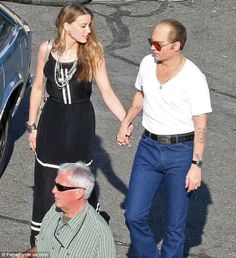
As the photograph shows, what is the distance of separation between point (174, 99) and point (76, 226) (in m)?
1.75

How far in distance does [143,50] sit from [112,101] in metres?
6.23

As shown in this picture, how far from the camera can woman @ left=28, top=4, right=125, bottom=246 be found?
7523mm

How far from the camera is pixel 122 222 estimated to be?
8844 mm

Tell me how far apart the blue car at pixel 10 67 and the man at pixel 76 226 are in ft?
11.0

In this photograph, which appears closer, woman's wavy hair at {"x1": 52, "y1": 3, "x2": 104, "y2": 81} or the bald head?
the bald head

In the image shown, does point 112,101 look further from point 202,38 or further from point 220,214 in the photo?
point 202,38

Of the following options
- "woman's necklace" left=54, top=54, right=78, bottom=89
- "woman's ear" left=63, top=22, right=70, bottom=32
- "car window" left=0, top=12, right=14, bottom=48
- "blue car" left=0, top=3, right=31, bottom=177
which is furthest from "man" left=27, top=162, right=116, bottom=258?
"car window" left=0, top=12, right=14, bottom=48

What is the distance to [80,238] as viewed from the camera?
576 cm

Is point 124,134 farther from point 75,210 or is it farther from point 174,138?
point 75,210

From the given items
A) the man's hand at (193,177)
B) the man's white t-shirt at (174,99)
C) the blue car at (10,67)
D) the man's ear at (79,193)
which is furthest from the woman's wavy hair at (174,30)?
the blue car at (10,67)

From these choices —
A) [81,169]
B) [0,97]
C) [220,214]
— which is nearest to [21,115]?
[0,97]

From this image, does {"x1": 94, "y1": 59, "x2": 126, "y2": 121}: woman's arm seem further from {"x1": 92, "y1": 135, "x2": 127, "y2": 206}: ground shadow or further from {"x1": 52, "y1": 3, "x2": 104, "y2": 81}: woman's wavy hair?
{"x1": 92, "y1": 135, "x2": 127, "y2": 206}: ground shadow

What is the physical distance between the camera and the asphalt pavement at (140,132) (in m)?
8.70

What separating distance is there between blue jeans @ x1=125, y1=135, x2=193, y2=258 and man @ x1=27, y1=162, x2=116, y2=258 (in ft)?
5.14
